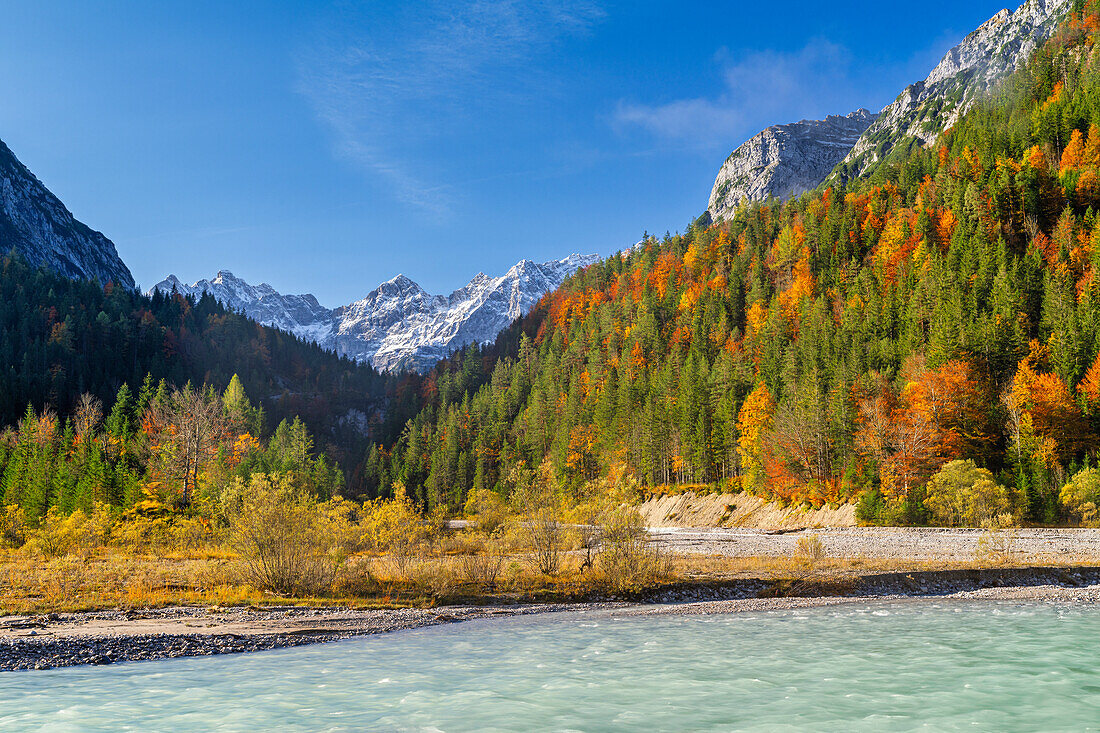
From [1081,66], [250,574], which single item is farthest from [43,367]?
[1081,66]

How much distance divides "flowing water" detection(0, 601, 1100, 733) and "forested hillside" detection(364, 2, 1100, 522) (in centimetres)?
4239

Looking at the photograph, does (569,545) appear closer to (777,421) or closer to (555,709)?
(555,709)

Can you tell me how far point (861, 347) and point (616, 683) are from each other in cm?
7718

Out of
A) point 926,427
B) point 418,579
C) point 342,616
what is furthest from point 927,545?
point 342,616

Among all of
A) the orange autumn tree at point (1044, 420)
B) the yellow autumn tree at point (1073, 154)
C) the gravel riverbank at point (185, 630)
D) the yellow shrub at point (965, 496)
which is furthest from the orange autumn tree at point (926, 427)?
the yellow autumn tree at point (1073, 154)

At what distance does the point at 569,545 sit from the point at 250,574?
15.2 m

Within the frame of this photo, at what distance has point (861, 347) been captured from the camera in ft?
262

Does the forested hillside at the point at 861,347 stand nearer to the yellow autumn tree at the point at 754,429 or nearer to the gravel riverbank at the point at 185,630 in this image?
the yellow autumn tree at the point at 754,429

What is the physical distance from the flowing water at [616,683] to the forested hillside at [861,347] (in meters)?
42.4

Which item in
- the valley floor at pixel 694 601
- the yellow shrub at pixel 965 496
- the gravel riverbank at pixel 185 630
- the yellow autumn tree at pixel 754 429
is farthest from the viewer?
the yellow autumn tree at pixel 754 429

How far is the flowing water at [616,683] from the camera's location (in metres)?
12.2

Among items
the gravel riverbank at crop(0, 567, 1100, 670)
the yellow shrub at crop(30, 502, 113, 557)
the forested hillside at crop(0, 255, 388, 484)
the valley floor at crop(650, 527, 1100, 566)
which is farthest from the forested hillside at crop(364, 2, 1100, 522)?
the yellow shrub at crop(30, 502, 113, 557)

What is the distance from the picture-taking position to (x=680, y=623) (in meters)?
22.2

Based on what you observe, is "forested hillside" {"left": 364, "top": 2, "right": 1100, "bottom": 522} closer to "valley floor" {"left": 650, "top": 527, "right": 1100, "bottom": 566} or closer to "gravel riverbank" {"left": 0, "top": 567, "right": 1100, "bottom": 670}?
"valley floor" {"left": 650, "top": 527, "right": 1100, "bottom": 566}
